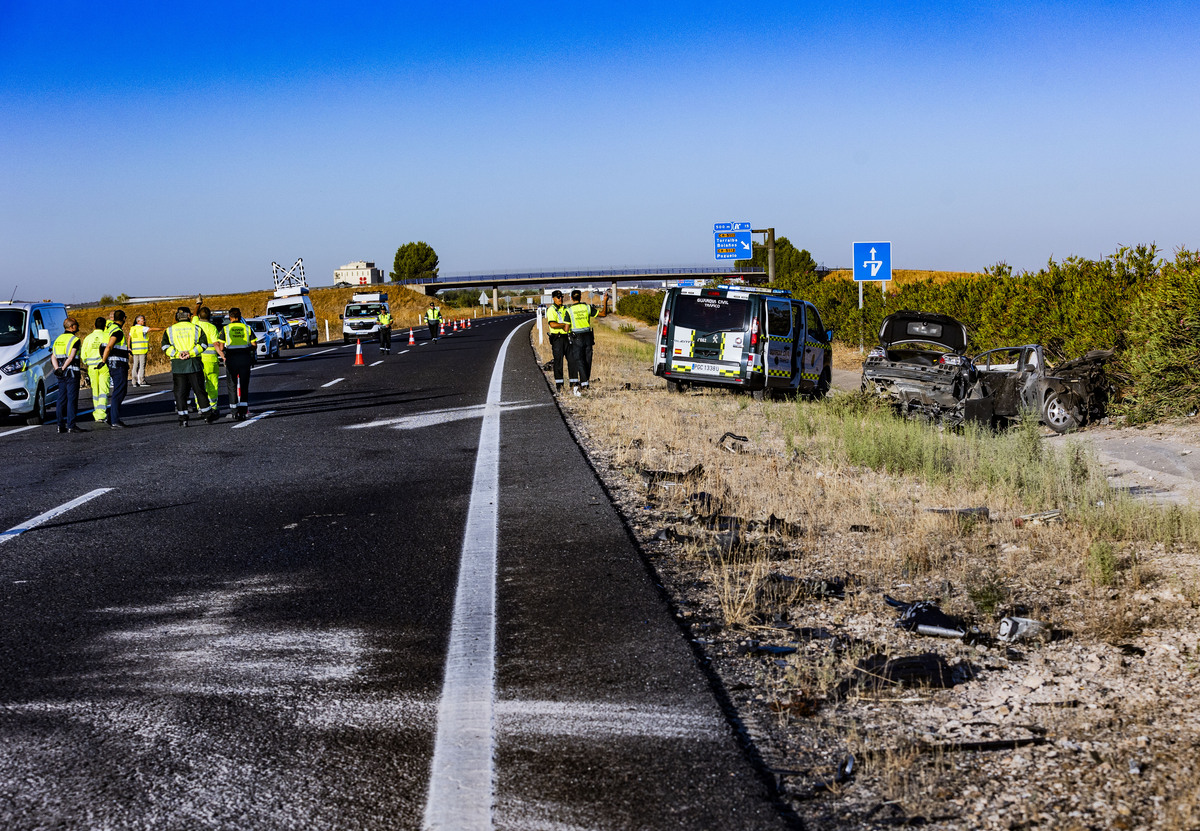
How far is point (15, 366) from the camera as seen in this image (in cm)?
1617

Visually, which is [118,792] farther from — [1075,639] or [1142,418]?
[1142,418]

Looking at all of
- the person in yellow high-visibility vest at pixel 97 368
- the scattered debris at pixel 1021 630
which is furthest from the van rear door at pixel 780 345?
the scattered debris at pixel 1021 630

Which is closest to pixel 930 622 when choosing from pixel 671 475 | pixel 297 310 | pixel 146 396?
pixel 671 475

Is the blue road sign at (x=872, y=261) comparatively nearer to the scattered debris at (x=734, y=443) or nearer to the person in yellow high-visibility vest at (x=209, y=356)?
the scattered debris at (x=734, y=443)

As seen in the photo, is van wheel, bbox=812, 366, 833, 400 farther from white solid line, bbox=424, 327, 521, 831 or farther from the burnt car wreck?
white solid line, bbox=424, 327, 521, 831

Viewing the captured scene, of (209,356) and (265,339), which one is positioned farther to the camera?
(265,339)

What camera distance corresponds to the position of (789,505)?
324 inches

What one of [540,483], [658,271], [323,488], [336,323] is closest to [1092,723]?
[540,483]

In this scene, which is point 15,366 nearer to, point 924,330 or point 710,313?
point 710,313

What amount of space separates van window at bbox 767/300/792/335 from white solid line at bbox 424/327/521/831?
1103 cm

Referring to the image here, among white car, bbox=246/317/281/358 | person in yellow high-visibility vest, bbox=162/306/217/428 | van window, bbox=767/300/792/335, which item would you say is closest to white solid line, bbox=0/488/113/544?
person in yellow high-visibility vest, bbox=162/306/217/428

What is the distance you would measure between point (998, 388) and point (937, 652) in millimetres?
10893

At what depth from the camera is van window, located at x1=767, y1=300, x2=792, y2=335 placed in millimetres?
17750

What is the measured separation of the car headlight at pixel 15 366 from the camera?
1608 cm
